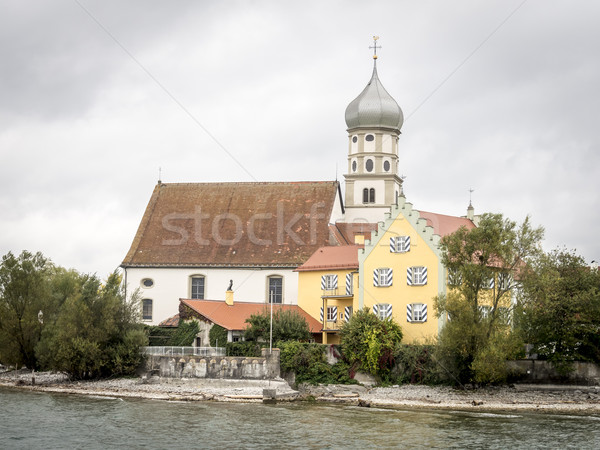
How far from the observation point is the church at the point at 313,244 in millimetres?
52438

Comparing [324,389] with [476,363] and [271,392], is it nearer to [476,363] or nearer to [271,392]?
[271,392]

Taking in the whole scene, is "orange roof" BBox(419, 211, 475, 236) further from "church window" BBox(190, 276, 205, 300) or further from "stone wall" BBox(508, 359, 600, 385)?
"church window" BBox(190, 276, 205, 300)

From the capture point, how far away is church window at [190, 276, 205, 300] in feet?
216

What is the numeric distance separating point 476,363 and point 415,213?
10396 millimetres

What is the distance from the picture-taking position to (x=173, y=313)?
2579 inches

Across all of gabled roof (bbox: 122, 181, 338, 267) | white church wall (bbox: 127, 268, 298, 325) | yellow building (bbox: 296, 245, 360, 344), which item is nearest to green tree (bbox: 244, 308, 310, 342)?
yellow building (bbox: 296, 245, 360, 344)

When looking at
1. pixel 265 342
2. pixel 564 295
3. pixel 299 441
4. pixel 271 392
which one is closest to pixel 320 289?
pixel 265 342

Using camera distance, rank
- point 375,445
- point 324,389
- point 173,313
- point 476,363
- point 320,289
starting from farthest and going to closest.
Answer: point 173,313 → point 320,289 → point 324,389 → point 476,363 → point 375,445

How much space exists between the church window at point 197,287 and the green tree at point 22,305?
10.3 meters

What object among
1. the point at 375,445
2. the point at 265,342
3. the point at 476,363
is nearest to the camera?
the point at 375,445

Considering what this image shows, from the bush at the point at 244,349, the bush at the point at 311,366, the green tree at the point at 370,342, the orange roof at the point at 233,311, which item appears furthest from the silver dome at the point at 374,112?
the bush at the point at 311,366

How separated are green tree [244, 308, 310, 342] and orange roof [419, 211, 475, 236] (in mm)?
9354

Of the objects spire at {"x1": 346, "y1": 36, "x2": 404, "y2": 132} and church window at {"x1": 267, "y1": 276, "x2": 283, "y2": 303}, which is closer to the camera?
church window at {"x1": 267, "y1": 276, "x2": 283, "y2": 303}

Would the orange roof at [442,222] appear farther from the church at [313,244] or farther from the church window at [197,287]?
the church window at [197,287]
